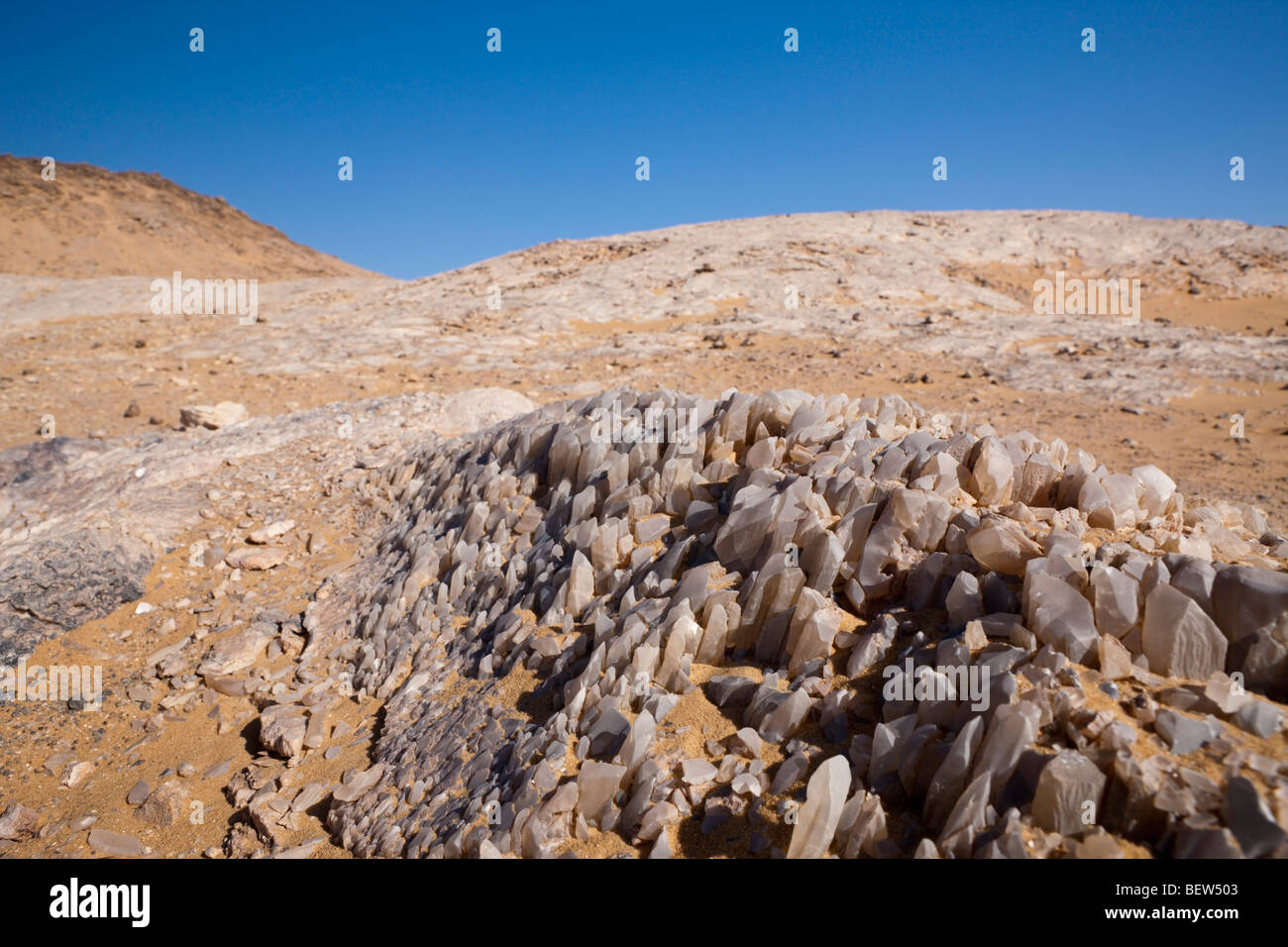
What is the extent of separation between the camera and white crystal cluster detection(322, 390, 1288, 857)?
222 centimetres

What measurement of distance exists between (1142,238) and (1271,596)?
31831 mm

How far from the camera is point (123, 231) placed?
48219 millimetres

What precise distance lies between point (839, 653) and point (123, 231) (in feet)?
206

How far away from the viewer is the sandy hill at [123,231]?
4344 cm

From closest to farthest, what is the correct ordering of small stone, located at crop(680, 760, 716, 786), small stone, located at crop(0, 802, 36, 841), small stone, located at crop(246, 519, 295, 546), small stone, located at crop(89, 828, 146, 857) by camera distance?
1. small stone, located at crop(680, 760, 716, 786)
2. small stone, located at crop(89, 828, 146, 857)
3. small stone, located at crop(0, 802, 36, 841)
4. small stone, located at crop(246, 519, 295, 546)

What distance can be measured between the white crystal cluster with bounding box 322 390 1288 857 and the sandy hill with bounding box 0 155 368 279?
5140 centimetres

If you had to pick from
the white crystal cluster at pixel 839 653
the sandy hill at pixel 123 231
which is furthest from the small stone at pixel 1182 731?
the sandy hill at pixel 123 231

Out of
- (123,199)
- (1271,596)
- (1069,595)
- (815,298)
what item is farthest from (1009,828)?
(123,199)

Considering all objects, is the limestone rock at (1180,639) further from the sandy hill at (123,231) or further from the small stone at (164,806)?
the sandy hill at (123,231)

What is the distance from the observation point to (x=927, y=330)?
1912 centimetres

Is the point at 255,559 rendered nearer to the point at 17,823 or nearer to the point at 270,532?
the point at 270,532

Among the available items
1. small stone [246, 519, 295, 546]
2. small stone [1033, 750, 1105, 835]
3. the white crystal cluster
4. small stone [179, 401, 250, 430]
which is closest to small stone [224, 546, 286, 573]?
small stone [246, 519, 295, 546]

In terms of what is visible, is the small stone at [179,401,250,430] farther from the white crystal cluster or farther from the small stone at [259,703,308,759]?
the small stone at [259,703,308,759]
